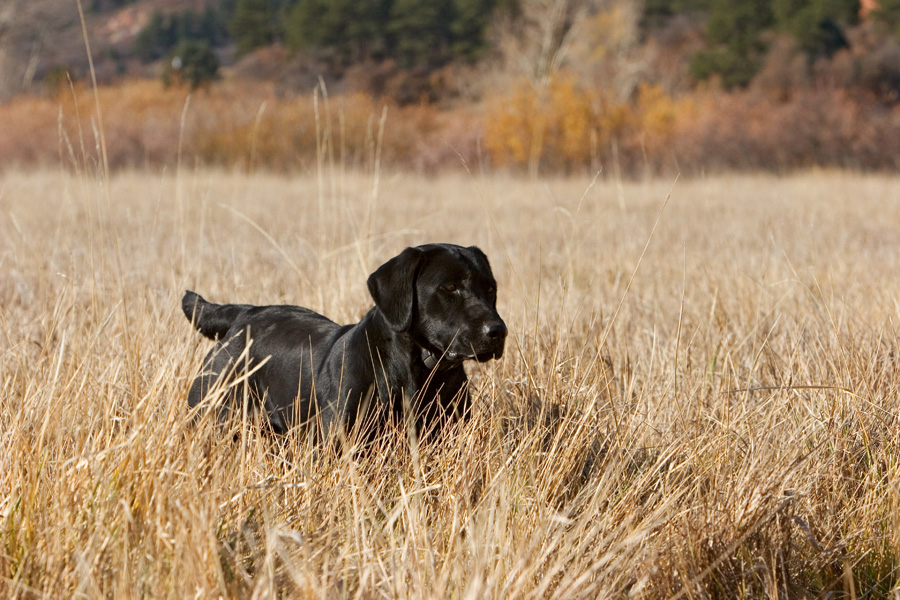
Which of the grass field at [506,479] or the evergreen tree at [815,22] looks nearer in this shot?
the grass field at [506,479]

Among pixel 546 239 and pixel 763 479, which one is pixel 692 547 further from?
pixel 546 239

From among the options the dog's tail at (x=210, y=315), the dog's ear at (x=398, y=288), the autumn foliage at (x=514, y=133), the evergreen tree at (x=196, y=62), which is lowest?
the autumn foliage at (x=514, y=133)

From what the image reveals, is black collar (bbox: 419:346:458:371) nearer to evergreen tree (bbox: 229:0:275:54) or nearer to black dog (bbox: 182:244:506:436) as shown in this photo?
black dog (bbox: 182:244:506:436)

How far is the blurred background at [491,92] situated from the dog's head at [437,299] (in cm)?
41

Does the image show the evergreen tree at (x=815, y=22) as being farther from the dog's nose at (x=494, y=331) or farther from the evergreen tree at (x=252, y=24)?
the dog's nose at (x=494, y=331)

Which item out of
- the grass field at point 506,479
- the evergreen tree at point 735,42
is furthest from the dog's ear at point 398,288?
the evergreen tree at point 735,42

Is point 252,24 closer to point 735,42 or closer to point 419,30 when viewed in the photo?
point 419,30

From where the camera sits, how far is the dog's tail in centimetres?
364

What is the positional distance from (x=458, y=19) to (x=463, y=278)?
4531 centimetres

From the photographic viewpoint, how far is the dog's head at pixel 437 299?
269 cm

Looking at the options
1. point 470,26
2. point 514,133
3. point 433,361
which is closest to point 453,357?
point 433,361

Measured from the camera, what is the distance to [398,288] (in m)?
2.78

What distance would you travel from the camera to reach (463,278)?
282 cm

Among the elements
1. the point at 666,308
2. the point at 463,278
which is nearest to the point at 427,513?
the point at 463,278
